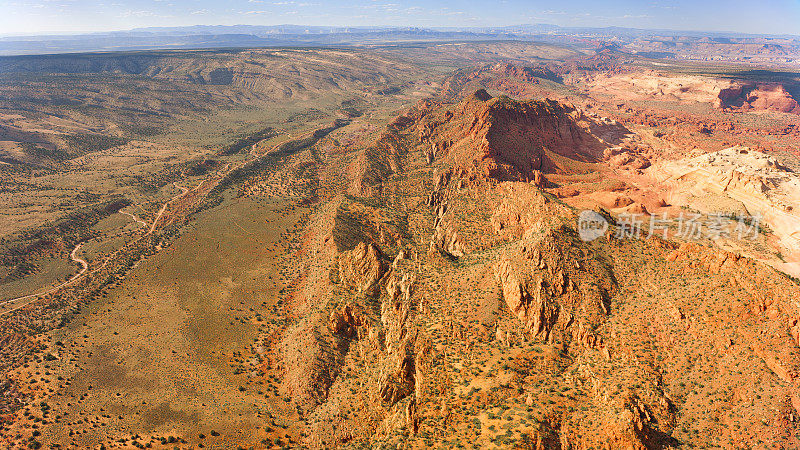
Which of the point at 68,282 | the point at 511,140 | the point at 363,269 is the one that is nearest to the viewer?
the point at 363,269

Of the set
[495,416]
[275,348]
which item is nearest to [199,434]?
[275,348]

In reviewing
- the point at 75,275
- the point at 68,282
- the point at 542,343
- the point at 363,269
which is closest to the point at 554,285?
the point at 542,343

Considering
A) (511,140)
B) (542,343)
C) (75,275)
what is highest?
(511,140)

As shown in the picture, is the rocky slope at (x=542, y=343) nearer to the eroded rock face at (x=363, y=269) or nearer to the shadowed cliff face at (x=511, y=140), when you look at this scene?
the eroded rock face at (x=363, y=269)

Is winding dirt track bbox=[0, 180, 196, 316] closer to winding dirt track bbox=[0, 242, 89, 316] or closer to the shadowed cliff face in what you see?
winding dirt track bbox=[0, 242, 89, 316]

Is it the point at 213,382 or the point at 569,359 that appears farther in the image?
the point at 213,382

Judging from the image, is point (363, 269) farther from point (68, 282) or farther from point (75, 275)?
point (75, 275)

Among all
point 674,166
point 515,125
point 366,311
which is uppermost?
point 515,125

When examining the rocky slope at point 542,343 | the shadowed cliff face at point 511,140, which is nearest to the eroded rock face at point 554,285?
the rocky slope at point 542,343

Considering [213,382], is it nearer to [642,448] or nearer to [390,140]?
[642,448]
